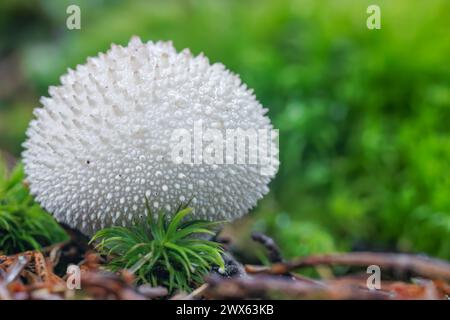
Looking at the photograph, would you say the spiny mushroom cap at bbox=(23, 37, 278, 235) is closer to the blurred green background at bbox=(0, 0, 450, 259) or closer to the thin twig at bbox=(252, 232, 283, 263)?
the thin twig at bbox=(252, 232, 283, 263)

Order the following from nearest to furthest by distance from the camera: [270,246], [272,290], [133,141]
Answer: [272,290] < [133,141] < [270,246]

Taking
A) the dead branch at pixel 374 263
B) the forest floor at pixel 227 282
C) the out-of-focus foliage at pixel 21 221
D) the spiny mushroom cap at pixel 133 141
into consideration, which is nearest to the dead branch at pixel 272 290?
the forest floor at pixel 227 282

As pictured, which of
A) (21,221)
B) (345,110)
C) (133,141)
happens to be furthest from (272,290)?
(345,110)

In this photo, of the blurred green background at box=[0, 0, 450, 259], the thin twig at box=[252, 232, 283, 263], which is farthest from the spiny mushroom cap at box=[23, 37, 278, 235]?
the blurred green background at box=[0, 0, 450, 259]

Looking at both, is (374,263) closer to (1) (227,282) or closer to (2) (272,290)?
(2) (272,290)

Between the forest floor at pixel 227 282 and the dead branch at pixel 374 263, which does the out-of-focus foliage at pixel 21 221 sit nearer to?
the forest floor at pixel 227 282
